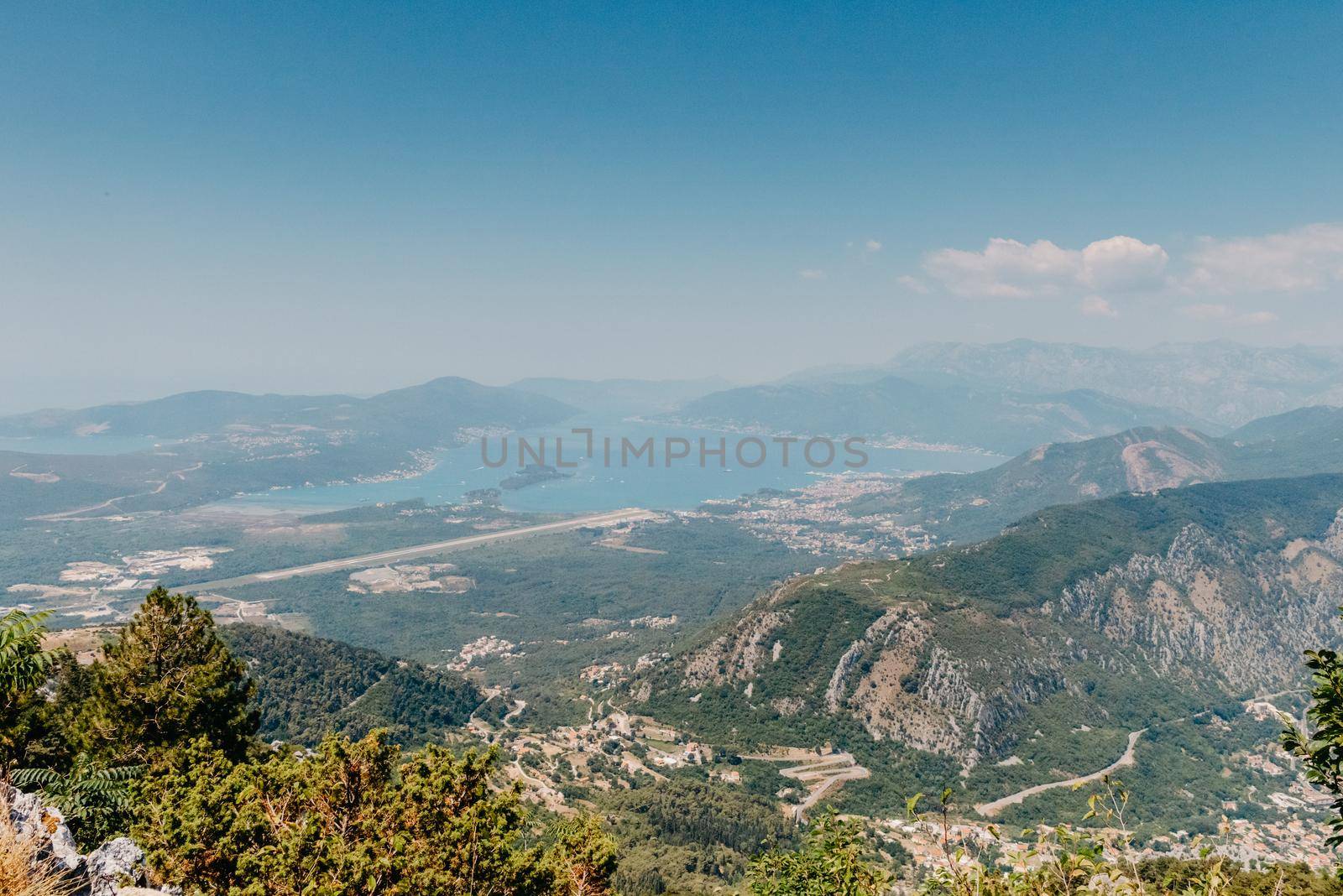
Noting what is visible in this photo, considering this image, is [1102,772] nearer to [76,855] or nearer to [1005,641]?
[1005,641]

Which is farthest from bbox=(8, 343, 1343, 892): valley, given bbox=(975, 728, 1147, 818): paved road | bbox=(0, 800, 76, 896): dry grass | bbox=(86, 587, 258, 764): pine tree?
bbox=(0, 800, 76, 896): dry grass

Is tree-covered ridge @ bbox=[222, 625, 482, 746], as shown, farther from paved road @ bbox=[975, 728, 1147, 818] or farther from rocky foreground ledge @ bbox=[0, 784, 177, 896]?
paved road @ bbox=[975, 728, 1147, 818]

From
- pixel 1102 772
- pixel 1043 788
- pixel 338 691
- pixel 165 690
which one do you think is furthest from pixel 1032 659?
pixel 165 690

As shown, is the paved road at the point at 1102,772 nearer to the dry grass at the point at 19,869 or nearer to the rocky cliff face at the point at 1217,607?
the rocky cliff face at the point at 1217,607

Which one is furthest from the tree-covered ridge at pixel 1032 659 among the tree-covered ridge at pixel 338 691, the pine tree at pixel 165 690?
the pine tree at pixel 165 690

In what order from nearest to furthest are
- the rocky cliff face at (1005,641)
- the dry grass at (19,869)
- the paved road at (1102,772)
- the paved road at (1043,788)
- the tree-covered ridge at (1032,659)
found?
the dry grass at (19,869) < the paved road at (1043,788) < the paved road at (1102,772) < the tree-covered ridge at (1032,659) < the rocky cliff face at (1005,641)

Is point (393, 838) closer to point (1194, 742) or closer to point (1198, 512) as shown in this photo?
point (1194, 742)
